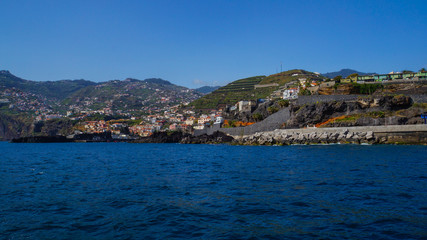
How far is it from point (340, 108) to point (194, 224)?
46.9 meters

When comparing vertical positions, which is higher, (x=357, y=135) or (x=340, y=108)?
(x=340, y=108)

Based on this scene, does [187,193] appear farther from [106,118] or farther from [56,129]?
[106,118]

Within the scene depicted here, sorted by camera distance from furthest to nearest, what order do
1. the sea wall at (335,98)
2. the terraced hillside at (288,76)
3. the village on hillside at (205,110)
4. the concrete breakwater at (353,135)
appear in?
the terraced hillside at (288,76)
the village on hillside at (205,110)
the sea wall at (335,98)
the concrete breakwater at (353,135)

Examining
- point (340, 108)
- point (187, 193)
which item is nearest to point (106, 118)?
point (340, 108)

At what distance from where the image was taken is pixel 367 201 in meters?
9.77

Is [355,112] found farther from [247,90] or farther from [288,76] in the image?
[288,76]

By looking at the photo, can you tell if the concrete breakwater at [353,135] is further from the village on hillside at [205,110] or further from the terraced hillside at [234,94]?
the terraced hillside at [234,94]

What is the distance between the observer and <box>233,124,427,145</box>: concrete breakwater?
3581 cm

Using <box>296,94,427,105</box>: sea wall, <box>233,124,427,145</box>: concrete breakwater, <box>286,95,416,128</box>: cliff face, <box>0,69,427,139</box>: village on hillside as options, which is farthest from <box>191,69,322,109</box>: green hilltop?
<box>233,124,427,145</box>: concrete breakwater

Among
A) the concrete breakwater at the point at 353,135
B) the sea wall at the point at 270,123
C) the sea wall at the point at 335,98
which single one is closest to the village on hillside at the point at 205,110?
the sea wall at the point at 335,98

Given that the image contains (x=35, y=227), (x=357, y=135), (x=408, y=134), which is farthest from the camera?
(x=357, y=135)

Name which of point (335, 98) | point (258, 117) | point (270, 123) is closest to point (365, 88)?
point (335, 98)

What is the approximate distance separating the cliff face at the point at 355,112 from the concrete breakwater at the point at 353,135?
298 cm

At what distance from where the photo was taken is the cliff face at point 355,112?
139 ft
